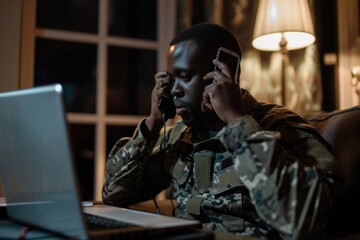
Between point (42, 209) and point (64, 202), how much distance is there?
0.32 feet

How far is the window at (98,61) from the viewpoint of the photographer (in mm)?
2082

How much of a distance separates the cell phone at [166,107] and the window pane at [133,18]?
1061 mm

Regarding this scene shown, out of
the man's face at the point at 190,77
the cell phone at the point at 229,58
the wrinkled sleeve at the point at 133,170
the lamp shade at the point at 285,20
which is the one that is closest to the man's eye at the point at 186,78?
the man's face at the point at 190,77

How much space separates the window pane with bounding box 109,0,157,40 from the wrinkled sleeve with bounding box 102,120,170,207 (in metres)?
1.04

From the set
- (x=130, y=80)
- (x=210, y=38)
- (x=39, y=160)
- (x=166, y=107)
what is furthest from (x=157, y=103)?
(x=130, y=80)

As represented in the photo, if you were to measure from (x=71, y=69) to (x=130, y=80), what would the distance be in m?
0.31

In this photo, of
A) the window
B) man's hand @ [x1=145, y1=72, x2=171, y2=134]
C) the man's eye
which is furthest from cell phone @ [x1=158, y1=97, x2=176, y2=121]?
the window

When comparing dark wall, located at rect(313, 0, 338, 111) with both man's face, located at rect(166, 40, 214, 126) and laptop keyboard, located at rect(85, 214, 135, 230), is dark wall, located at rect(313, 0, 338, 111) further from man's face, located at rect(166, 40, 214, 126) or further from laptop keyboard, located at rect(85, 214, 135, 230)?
laptop keyboard, located at rect(85, 214, 135, 230)

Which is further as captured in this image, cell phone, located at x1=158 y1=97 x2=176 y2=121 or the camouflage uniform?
cell phone, located at x1=158 y1=97 x2=176 y2=121

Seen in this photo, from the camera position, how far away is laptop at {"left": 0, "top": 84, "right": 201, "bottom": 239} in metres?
0.63

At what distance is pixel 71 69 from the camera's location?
2209 millimetres

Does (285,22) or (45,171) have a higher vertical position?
(285,22)

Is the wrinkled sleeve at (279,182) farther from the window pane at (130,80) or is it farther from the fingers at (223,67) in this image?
the window pane at (130,80)

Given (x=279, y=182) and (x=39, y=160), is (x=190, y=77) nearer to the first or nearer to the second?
(x=279, y=182)
